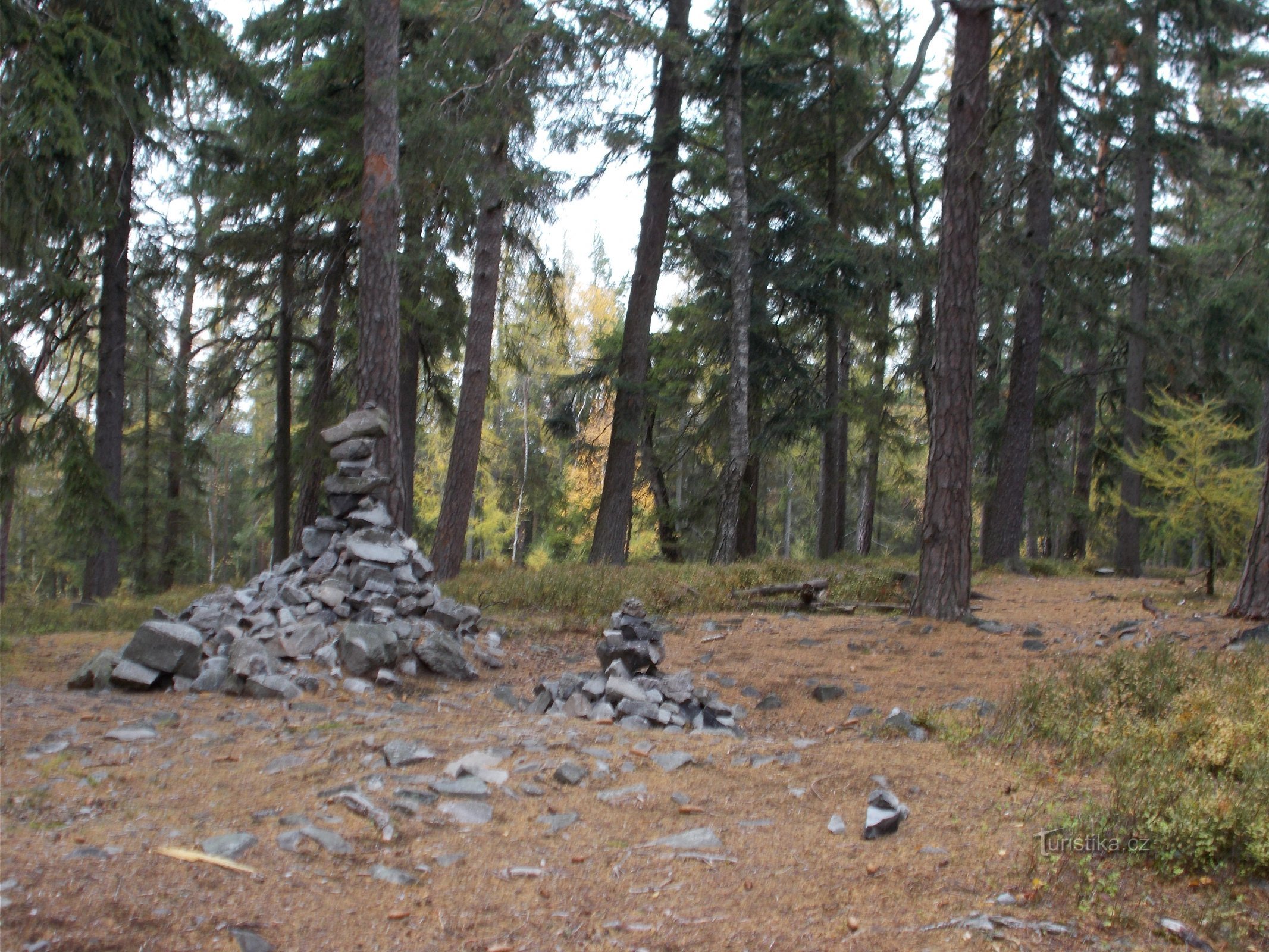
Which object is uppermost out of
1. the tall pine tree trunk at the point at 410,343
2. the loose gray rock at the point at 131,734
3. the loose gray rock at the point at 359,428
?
the tall pine tree trunk at the point at 410,343

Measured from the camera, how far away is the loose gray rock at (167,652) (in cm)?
720

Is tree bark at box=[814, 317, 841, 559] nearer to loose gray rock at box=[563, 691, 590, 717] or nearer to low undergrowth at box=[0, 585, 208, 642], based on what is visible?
low undergrowth at box=[0, 585, 208, 642]

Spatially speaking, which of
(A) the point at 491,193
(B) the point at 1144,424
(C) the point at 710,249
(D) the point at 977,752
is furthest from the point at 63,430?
(B) the point at 1144,424

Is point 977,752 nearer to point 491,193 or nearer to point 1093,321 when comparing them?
point 491,193

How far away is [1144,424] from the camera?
19719 millimetres

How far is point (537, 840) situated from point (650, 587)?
732 centimetres

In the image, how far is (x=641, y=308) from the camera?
15844 millimetres

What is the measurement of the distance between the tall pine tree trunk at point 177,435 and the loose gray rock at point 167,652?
12.3 metres

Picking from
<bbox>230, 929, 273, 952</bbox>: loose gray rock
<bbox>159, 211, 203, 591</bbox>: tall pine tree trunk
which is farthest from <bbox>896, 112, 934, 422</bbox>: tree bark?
<bbox>159, 211, 203, 591</bbox>: tall pine tree trunk

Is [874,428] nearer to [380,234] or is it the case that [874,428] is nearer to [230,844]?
[380,234]

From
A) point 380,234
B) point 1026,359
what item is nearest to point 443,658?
point 380,234

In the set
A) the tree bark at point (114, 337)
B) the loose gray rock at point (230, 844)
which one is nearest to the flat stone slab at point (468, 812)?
the loose gray rock at point (230, 844)

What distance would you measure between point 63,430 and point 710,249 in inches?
453

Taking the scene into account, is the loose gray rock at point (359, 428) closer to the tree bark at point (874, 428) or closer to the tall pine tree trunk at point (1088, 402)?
the tree bark at point (874, 428)
